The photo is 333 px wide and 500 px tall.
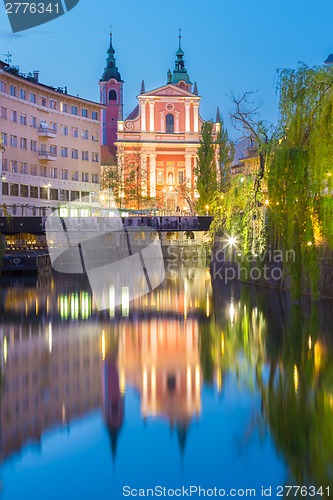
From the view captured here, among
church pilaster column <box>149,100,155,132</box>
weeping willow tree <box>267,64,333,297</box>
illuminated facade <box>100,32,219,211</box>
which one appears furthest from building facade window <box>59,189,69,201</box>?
weeping willow tree <box>267,64,333,297</box>

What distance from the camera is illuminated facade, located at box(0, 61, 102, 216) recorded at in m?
91.6

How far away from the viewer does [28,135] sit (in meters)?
97.6

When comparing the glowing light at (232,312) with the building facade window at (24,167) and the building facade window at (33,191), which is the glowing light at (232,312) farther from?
the building facade window at (33,191)

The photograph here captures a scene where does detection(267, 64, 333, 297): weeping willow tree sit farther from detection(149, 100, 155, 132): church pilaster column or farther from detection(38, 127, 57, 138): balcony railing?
detection(149, 100, 155, 132): church pilaster column

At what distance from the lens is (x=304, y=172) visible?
35594mm

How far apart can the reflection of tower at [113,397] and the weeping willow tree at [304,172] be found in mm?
10001

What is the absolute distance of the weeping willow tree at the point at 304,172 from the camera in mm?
34156

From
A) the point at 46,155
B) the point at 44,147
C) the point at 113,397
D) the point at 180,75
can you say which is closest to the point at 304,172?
the point at 113,397

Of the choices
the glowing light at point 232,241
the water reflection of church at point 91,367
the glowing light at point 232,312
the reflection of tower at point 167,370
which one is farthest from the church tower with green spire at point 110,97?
the reflection of tower at point 167,370

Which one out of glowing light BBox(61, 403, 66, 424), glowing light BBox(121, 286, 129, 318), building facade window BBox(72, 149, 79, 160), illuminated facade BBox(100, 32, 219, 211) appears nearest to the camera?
glowing light BBox(61, 403, 66, 424)

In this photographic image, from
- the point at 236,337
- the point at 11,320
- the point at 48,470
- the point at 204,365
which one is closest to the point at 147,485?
the point at 48,470

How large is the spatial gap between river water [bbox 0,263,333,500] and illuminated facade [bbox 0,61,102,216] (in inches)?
2069

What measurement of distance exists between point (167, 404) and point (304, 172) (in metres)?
16.9

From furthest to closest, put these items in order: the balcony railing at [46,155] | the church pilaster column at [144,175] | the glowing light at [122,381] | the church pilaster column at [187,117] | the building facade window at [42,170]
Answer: the church pilaster column at [187,117] → the church pilaster column at [144,175] → the building facade window at [42,170] → the balcony railing at [46,155] → the glowing light at [122,381]
